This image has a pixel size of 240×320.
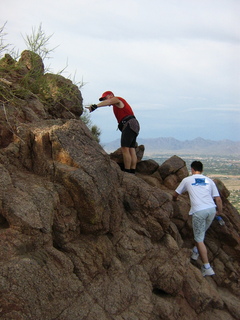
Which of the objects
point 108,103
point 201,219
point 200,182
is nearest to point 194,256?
point 201,219

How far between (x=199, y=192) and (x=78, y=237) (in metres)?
4.07

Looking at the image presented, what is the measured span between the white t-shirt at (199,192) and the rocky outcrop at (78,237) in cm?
78

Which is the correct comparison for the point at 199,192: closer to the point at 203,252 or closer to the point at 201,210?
the point at 201,210

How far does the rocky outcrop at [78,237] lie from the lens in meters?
5.16

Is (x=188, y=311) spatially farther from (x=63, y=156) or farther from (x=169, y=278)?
(x=63, y=156)

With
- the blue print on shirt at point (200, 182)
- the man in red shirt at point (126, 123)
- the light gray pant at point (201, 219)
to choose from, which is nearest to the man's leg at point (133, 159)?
the man in red shirt at point (126, 123)

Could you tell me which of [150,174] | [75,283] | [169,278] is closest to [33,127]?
[75,283]

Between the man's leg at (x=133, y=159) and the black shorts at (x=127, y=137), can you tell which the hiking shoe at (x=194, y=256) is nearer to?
the man's leg at (x=133, y=159)

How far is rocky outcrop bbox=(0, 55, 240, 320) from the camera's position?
5164 mm

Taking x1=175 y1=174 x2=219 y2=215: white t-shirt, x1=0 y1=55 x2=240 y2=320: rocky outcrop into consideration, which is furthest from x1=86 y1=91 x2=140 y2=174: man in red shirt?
x1=175 y1=174 x2=219 y2=215: white t-shirt

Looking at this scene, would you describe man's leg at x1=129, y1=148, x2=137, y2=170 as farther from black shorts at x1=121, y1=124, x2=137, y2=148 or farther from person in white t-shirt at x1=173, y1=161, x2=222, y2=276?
person in white t-shirt at x1=173, y1=161, x2=222, y2=276

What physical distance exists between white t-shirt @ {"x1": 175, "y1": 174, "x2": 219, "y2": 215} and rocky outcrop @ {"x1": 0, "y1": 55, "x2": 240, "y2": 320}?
30.8 inches

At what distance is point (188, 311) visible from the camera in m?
7.67

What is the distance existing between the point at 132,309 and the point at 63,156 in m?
3.33
